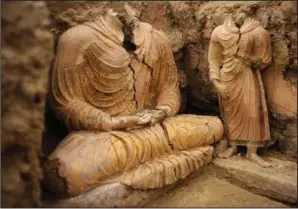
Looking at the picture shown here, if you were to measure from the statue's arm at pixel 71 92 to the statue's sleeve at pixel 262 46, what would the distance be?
1187mm

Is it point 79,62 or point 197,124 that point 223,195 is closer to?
point 197,124

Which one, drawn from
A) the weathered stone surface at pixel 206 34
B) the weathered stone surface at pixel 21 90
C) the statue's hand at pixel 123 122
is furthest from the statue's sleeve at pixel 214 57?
the weathered stone surface at pixel 21 90

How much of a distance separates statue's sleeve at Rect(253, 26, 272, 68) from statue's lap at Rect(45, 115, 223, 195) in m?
0.67

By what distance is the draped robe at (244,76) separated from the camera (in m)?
3.32

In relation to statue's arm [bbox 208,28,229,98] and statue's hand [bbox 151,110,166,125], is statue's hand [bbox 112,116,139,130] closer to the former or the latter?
statue's hand [bbox 151,110,166,125]

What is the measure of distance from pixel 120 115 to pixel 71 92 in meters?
0.46

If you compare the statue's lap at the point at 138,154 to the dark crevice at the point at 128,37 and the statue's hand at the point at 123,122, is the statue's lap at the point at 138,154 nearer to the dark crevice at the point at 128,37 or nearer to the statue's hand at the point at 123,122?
the statue's hand at the point at 123,122

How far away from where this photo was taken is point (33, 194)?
2.35m

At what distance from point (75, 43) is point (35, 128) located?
3.42 ft

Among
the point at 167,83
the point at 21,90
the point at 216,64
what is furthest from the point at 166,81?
the point at 21,90

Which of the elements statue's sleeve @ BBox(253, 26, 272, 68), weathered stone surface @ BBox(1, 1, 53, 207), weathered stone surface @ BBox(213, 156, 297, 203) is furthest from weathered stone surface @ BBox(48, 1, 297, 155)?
weathered stone surface @ BBox(1, 1, 53, 207)

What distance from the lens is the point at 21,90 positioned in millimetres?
2137

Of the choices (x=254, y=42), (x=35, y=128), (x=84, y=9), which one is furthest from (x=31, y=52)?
(x=254, y=42)

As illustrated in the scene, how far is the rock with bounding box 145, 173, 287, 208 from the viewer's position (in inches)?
116
